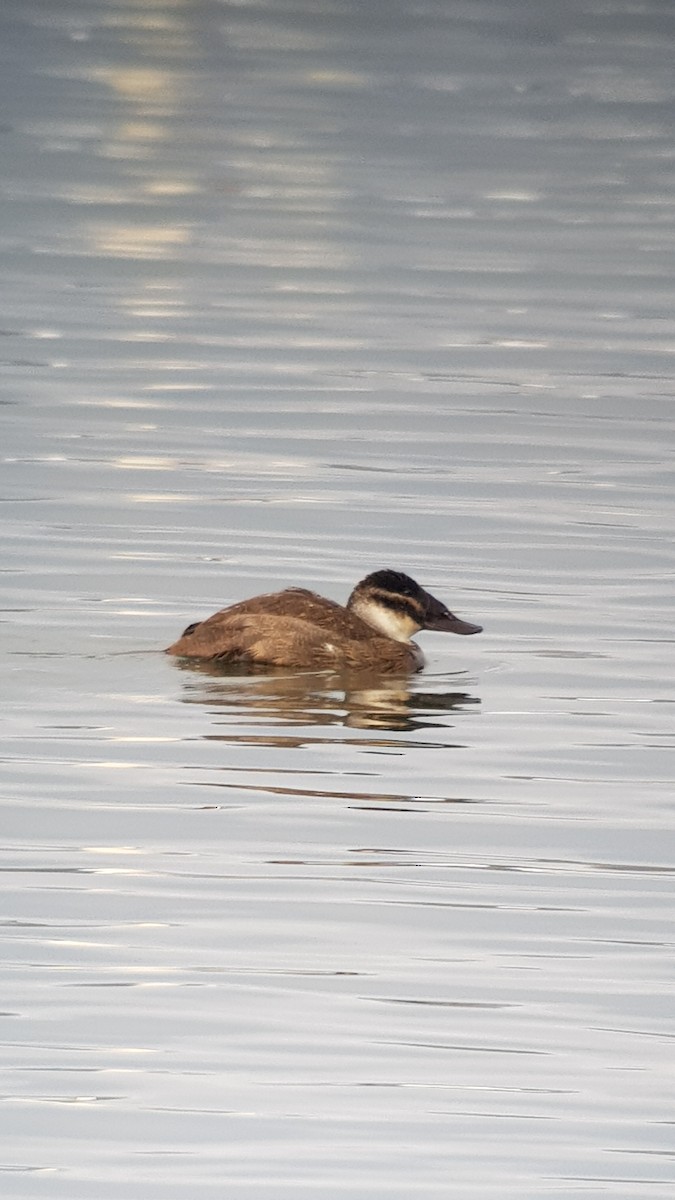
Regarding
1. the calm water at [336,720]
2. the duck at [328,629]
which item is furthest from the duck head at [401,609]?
the calm water at [336,720]

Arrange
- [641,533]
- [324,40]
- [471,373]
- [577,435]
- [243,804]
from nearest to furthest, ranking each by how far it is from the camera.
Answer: [243,804], [641,533], [577,435], [471,373], [324,40]

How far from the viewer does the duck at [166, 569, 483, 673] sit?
1140 cm

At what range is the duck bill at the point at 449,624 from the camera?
11875 millimetres

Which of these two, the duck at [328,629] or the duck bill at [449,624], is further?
the duck bill at [449,624]

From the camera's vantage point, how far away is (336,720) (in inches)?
423

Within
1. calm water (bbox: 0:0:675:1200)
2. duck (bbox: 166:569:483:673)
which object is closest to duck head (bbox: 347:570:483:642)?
duck (bbox: 166:569:483:673)

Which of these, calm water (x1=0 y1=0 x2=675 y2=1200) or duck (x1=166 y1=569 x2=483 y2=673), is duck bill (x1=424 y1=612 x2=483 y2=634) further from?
calm water (x1=0 y1=0 x2=675 y2=1200)

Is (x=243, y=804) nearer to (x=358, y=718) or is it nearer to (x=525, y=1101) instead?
(x=358, y=718)

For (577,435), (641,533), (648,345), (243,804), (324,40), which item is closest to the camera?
(243,804)

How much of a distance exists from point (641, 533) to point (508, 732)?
14.1 ft

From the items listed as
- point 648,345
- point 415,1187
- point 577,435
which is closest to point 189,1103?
point 415,1187

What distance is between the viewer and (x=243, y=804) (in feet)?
29.9

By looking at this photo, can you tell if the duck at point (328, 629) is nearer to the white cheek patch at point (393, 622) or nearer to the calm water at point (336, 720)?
the white cheek patch at point (393, 622)

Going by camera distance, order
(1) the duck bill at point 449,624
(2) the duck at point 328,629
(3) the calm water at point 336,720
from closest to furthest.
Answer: (3) the calm water at point 336,720
(2) the duck at point 328,629
(1) the duck bill at point 449,624
